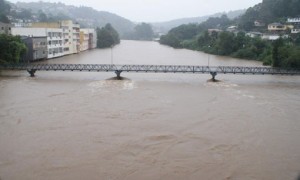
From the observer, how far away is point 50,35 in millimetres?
50719

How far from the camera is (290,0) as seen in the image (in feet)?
277

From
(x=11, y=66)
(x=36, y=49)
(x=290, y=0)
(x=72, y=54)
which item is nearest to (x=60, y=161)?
(x=11, y=66)

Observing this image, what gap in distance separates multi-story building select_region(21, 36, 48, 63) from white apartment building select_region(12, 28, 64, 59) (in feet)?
5.05

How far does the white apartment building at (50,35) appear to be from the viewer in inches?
1941

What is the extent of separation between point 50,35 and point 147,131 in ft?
123

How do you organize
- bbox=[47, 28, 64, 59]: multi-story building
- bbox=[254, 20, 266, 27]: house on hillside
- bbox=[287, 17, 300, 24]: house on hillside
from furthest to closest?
bbox=[254, 20, 266, 27]: house on hillside, bbox=[287, 17, 300, 24]: house on hillside, bbox=[47, 28, 64, 59]: multi-story building

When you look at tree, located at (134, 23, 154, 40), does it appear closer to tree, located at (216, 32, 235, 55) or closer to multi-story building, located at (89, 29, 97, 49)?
multi-story building, located at (89, 29, 97, 49)

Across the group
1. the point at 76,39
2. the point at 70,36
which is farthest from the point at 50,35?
the point at 76,39

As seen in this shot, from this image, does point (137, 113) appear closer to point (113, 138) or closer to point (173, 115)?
point (173, 115)

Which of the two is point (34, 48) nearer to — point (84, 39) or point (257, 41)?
point (84, 39)

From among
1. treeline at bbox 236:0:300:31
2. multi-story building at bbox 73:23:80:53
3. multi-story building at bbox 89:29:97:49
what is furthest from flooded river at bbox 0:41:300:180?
treeline at bbox 236:0:300:31

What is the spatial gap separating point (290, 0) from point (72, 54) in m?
54.3

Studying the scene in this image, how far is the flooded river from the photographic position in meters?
13.3

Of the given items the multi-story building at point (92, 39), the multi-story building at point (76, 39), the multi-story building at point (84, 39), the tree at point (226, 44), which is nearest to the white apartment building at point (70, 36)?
the multi-story building at point (76, 39)
